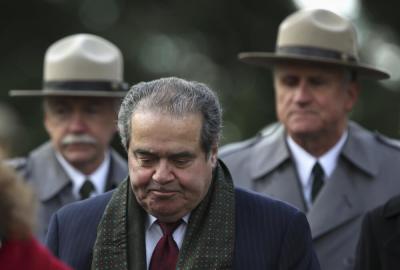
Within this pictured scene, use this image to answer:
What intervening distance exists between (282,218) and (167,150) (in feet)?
2.06

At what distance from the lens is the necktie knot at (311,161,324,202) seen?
7.05 m

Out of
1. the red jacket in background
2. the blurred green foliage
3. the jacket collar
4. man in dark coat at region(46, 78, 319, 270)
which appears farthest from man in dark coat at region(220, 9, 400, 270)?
the blurred green foliage

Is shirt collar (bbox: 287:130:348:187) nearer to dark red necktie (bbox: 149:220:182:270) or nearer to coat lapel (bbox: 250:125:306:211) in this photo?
coat lapel (bbox: 250:125:306:211)

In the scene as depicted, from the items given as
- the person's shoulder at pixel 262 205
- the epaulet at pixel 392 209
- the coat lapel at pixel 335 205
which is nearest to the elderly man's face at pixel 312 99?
the coat lapel at pixel 335 205

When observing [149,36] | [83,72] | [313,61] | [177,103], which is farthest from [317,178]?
[149,36]

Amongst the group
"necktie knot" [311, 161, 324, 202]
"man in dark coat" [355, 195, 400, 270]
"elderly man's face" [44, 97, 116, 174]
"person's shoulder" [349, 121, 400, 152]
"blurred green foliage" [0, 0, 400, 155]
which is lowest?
"blurred green foliage" [0, 0, 400, 155]

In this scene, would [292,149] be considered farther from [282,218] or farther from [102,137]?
[282,218]

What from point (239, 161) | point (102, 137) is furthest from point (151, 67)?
point (239, 161)

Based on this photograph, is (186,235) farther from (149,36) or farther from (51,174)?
(149,36)

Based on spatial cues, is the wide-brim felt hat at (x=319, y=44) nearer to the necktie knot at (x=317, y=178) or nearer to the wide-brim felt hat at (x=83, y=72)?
the necktie knot at (x=317, y=178)

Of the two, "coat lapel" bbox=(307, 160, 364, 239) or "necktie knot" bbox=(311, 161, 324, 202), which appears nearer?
"coat lapel" bbox=(307, 160, 364, 239)

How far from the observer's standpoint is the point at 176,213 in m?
4.88

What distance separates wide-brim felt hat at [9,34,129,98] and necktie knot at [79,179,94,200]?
632mm

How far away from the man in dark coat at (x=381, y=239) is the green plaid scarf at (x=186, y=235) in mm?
797
